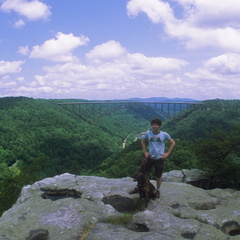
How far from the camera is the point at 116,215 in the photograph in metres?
6.79

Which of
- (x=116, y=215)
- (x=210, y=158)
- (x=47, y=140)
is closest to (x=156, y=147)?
(x=116, y=215)

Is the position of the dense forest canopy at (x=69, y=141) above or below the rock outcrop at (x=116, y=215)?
below

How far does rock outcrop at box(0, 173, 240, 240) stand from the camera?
5.80 meters

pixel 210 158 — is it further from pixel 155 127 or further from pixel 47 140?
pixel 47 140

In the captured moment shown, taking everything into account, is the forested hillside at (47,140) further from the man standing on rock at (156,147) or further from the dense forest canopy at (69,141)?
the man standing on rock at (156,147)

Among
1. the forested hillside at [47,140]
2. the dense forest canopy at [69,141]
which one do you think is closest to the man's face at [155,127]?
the dense forest canopy at [69,141]

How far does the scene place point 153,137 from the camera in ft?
25.8

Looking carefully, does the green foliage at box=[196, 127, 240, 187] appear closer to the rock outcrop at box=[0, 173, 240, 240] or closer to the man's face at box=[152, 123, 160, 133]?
the rock outcrop at box=[0, 173, 240, 240]

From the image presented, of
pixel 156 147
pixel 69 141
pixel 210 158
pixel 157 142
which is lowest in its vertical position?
pixel 69 141

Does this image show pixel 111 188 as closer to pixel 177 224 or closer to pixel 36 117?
pixel 177 224

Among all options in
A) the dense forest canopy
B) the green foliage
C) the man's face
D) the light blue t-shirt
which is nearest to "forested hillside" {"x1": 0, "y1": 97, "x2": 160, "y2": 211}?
the dense forest canopy

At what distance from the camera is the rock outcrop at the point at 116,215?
5801 mm

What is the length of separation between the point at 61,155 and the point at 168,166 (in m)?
48.8

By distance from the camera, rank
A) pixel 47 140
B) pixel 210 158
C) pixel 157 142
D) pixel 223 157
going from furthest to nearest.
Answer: pixel 47 140 < pixel 210 158 < pixel 223 157 < pixel 157 142
